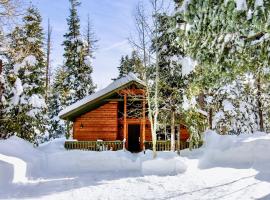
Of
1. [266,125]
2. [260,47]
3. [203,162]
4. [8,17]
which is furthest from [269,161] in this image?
[266,125]

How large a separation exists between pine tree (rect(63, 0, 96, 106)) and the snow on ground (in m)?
14.0

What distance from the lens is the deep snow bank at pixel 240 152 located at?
1902 cm

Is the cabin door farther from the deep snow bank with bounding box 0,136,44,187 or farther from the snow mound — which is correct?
the snow mound

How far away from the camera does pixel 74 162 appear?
77.0 feet

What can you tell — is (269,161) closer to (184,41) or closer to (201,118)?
(201,118)

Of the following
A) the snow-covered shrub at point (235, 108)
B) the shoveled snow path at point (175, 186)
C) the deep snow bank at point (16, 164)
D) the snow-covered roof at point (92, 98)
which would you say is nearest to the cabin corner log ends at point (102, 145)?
the snow-covered roof at point (92, 98)

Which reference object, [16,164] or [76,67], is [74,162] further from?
[76,67]

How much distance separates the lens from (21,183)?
15.2m

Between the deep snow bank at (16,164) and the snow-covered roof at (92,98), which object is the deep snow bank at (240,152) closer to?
the snow-covered roof at (92,98)

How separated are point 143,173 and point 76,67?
2268cm

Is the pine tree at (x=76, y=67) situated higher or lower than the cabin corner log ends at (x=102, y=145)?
higher

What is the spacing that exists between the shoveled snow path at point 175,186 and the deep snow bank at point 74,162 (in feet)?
4.82

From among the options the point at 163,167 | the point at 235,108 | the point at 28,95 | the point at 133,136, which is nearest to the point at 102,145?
the point at 133,136

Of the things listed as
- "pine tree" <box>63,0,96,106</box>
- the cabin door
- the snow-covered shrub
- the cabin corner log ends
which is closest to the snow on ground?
the cabin corner log ends
